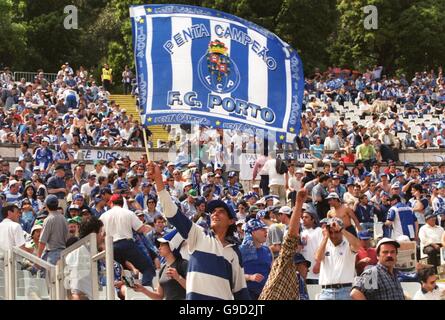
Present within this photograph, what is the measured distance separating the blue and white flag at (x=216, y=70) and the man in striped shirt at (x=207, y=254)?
4.87 meters

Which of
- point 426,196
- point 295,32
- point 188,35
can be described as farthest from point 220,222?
point 295,32

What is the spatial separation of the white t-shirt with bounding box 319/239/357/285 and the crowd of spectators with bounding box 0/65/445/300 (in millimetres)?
13

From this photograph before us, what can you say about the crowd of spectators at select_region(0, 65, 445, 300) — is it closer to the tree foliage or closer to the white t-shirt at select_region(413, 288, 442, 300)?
the white t-shirt at select_region(413, 288, 442, 300)

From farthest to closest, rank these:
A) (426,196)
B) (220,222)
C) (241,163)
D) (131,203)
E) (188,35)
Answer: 1. (241,163)
2. (426,196)
3. (131,203)
4. (188,35)
5. (220,222)

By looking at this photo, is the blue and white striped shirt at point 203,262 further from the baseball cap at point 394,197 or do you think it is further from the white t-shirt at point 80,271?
the baseball cap at point 394,197

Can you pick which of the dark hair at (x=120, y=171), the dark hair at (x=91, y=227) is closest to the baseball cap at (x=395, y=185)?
the dark hair at (x=120, y=171)

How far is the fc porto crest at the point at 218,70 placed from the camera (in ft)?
58.5

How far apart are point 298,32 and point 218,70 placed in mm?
42876

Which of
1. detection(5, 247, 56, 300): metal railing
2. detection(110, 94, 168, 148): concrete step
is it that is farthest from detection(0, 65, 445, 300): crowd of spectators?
detection(110, 94, 168, 148): concrete step

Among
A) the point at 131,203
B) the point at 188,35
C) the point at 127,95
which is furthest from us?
the point at 127,95

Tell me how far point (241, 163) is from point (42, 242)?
1482 cm

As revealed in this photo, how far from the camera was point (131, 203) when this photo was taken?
2316 cm
